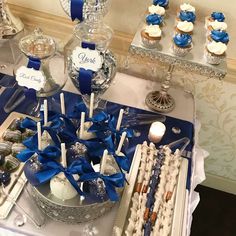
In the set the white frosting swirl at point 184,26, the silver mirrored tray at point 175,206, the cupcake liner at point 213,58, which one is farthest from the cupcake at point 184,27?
the silver mirrored tray at point 175,206

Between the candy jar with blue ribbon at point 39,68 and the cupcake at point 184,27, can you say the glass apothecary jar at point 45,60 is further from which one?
the cupcake at point 184,27

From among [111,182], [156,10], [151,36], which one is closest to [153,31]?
[151,36]

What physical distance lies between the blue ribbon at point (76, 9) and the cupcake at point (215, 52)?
1.34 feet

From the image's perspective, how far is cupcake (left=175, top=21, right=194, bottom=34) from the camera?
47.4 inches

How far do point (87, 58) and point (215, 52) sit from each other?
1.28ft

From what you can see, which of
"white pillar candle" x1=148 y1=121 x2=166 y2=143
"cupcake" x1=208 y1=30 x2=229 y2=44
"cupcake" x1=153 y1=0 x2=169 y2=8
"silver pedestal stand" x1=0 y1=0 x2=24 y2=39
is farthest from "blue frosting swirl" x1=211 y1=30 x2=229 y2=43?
"silver pedestal stand" x1=0 y1=0 x2=24 y2=39

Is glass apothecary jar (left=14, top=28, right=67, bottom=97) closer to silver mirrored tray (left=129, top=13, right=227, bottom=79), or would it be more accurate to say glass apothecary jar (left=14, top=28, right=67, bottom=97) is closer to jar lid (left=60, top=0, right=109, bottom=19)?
jar lid (left=60, top=0, right=109, bottom=19)

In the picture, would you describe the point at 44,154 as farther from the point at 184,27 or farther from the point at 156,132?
the point at 184,27

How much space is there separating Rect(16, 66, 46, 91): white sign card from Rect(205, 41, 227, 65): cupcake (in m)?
0.52

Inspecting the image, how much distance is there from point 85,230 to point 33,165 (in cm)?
22

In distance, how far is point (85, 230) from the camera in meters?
1.01

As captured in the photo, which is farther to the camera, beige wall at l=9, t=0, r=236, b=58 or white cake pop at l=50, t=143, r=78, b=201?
beige wall at l=9, t=0, r=236, b=58

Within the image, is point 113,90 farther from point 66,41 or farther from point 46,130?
point 46,130

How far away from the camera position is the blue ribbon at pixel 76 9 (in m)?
1.15
